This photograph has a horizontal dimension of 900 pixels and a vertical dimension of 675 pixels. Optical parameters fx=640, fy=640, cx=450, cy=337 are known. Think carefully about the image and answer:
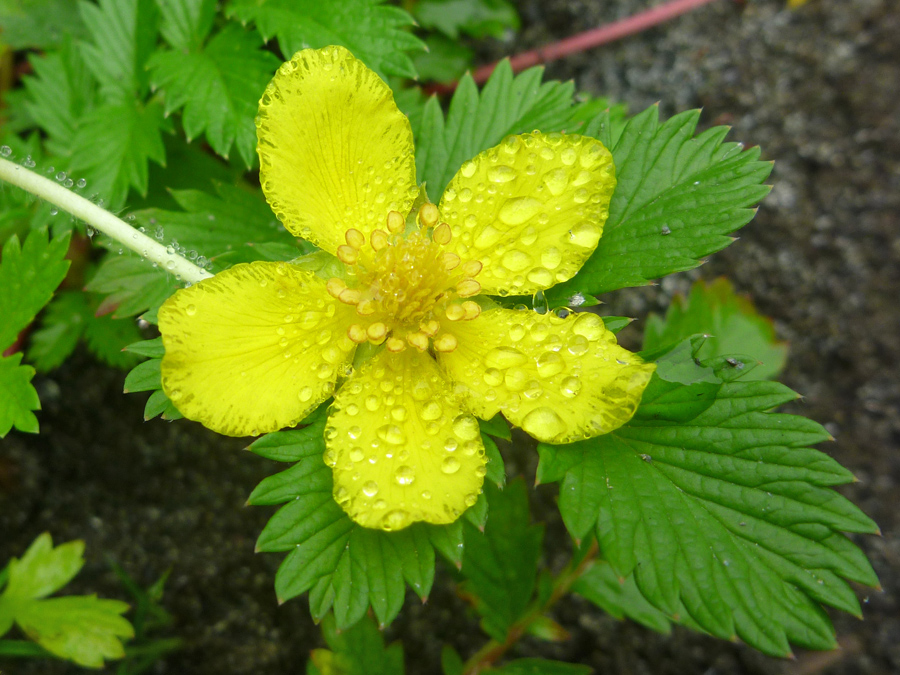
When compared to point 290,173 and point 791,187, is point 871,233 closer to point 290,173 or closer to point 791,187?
point 791,187

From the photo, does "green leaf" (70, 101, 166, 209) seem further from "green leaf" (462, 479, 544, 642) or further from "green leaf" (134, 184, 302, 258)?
"green leaf" (462, 479, 544, 642)

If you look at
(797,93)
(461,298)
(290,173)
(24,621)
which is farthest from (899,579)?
(24,621)

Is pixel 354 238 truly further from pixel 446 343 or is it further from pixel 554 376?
pixel 554 376

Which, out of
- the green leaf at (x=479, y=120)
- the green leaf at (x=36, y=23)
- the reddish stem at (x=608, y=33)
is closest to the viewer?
the green leaf at (x=479, y=120)

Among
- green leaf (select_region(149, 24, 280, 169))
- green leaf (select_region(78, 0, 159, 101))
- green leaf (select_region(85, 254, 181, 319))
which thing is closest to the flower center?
green leaf (select_region(149, 24, 280, 169))

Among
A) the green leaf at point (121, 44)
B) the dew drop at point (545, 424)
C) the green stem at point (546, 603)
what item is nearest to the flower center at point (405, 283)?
the dew drop at point (545, 424)

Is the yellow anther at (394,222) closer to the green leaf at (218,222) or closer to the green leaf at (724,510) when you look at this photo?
the green leaf at (218,222)

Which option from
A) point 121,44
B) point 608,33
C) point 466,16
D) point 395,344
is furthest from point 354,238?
point 608,33
